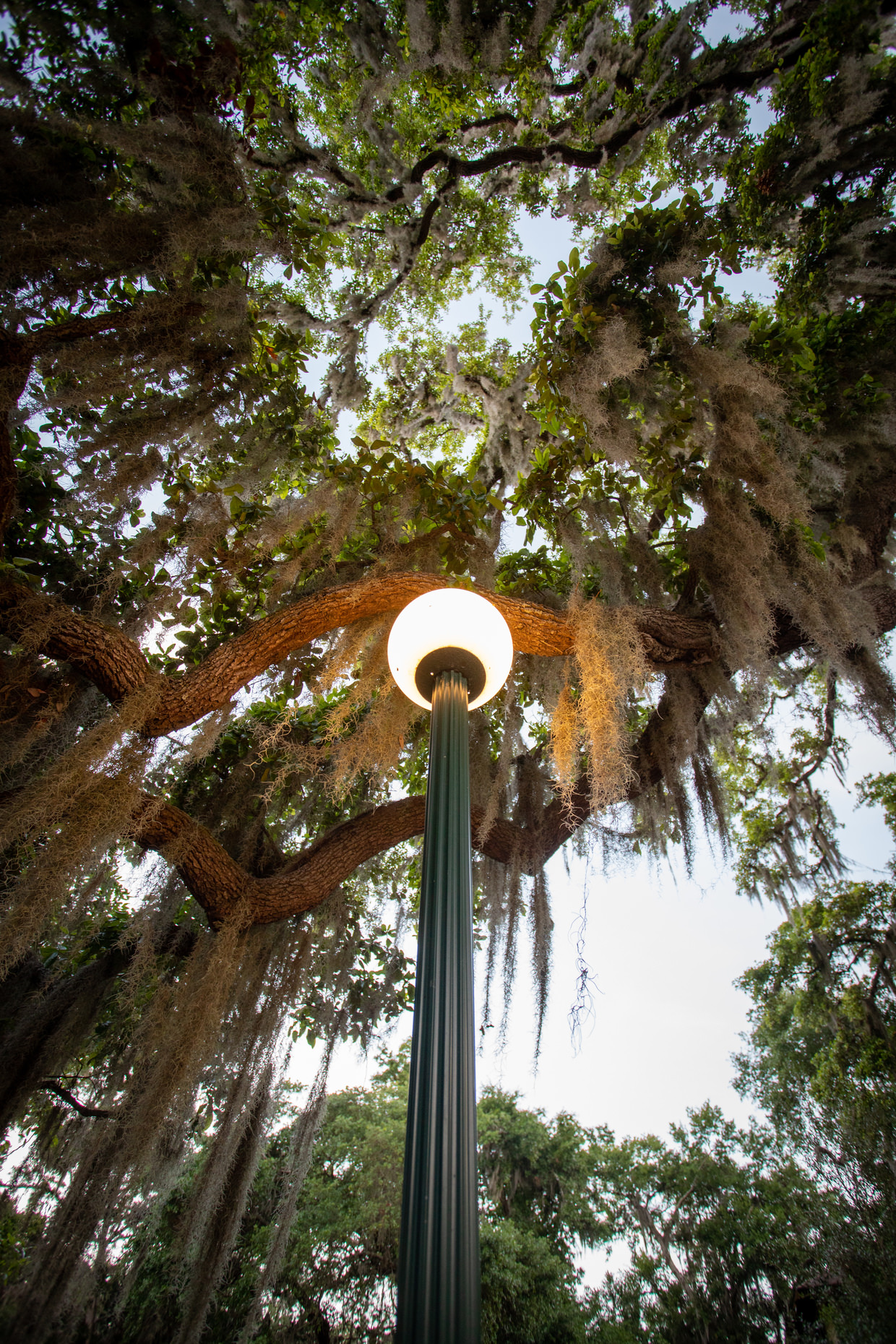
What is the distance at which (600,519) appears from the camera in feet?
11.1

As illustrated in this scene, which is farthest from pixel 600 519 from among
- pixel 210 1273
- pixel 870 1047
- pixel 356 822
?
pixel 870 1047

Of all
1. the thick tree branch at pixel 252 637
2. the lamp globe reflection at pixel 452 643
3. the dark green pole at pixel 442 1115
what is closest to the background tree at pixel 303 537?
the thick tree branch at pixel 252 637

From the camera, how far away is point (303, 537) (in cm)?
351

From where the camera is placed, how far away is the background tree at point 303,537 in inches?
102

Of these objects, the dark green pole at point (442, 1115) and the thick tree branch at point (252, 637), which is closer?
the dark green pole at point (442, 1115)

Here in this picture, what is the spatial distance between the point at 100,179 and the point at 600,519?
10.4ft

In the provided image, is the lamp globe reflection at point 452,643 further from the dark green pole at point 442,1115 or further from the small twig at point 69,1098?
the small twig at point 69,1098

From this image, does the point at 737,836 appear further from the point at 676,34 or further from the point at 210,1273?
the point at 676,34

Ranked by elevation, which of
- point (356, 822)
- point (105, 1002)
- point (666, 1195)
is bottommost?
point (666, 1195)

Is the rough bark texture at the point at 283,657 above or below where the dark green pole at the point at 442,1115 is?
above

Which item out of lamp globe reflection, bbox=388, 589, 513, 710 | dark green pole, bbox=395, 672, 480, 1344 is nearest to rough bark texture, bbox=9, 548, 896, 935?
lamp globe reflection, bbox=388, 589, 513, 710

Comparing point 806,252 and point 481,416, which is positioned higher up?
point 481,416

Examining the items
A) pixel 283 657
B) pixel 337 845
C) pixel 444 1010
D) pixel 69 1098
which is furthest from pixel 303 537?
pixel 69 1098

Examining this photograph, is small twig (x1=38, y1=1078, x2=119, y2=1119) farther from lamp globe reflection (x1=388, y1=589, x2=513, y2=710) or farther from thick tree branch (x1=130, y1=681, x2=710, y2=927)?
lamp globe reflection (x1=388, y1=589, x2=513, y2=710)
